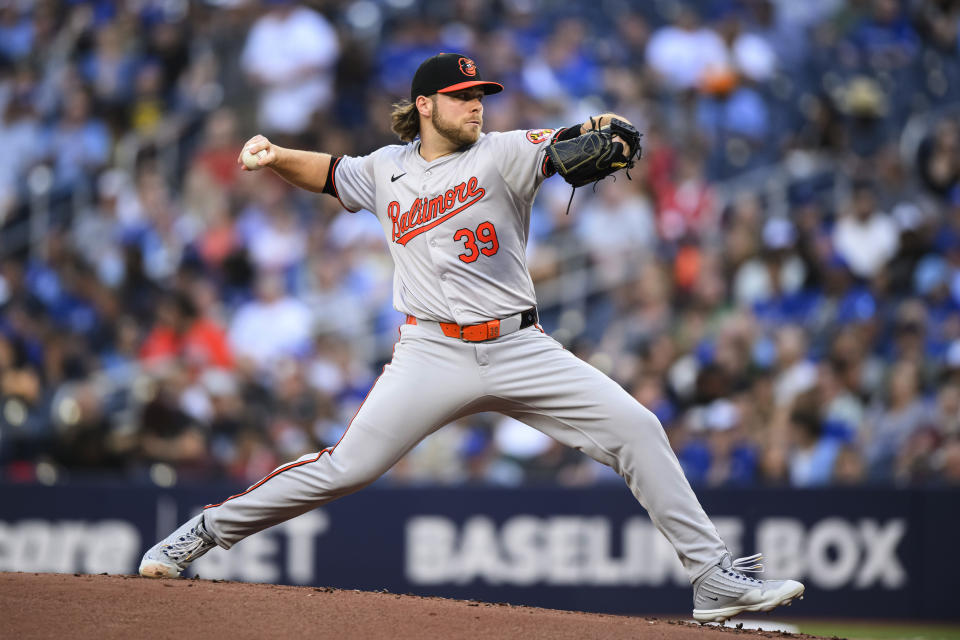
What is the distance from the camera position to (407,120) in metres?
5.05

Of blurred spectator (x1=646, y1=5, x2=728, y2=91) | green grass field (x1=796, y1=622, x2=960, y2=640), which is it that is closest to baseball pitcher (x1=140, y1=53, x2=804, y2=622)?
green grass field (x1=796, y1=622, x2=960, y2=640)

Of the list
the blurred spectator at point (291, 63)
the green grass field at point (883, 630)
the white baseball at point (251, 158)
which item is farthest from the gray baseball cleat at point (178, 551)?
the blurred spectator at point (291, 63)

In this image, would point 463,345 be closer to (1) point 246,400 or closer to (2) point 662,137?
(1) point 246,400

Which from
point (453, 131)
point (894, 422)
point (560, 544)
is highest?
point (453, 131)

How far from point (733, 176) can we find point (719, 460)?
10.5ft

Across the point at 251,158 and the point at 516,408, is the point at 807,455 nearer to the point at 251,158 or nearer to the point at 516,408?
the point at 516,408

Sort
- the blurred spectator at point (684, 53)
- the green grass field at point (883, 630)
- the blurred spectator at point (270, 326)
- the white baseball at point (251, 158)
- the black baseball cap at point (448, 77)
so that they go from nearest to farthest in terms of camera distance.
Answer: the black baseball cap at point (448, 77) < the white baseball at point (251, 158) < the green grass field at point (883, 630) < the blurred spectator at point (270, 326) < the blurred spectator at point (684, 53)

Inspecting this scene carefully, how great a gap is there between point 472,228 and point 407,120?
66cm

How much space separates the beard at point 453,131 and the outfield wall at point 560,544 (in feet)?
14.9

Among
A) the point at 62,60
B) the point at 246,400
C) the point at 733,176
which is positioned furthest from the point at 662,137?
the point at 62,60

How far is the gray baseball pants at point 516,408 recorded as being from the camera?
4609mm

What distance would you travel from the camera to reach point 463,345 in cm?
468

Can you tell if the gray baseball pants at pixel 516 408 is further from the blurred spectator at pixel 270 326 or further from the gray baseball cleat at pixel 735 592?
the blurred spectator at pixel 270 326

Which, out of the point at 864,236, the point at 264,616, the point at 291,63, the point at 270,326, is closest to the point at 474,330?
the point at 264,616
